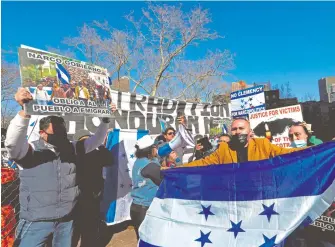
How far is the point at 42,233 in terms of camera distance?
2533 millimetres

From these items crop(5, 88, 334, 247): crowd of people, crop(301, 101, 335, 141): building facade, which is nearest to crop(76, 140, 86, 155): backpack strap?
crop(5, 88, 334, 247): crowd of people

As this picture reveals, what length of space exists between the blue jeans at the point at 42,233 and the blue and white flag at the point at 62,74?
1.35 meters

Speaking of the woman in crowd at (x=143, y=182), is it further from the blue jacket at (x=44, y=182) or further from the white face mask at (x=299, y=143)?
the white face mask at (x=299, y=143)

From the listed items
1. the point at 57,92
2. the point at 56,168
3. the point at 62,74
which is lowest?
the point at 56,168

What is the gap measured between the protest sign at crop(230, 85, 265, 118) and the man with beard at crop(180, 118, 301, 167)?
3400 millimetres

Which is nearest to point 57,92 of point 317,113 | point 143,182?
point 143,182

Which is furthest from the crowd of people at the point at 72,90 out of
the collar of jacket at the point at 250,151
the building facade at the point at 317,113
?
the building facade at the point at 317,113

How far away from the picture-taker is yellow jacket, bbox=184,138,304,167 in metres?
2.97

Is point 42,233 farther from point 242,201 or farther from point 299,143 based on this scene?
point 299,143

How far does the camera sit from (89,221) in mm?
4707

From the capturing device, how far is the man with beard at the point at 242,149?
9.80 feet

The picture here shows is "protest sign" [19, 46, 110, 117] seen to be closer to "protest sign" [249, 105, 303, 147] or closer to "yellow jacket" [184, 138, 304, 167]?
"yellow jacket" [184, 138, 304, 167]

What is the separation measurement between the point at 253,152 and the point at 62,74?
2086 mm

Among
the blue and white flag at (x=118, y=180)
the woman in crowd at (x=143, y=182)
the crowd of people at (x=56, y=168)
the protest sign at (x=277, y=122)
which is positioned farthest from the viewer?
the protest sign at (x=277, y=122)
